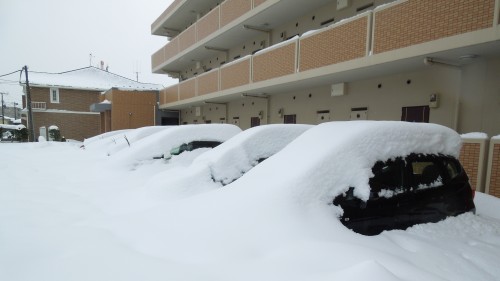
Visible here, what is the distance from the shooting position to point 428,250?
2.45 m

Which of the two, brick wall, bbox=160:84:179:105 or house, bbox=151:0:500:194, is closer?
house, bbox=151:0:500:194

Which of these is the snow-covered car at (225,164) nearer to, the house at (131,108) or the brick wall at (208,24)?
the brick wall at (208,24)

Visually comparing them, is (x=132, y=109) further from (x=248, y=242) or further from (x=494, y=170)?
(x=494, y=170)

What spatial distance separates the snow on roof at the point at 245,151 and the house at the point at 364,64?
2.81 meters

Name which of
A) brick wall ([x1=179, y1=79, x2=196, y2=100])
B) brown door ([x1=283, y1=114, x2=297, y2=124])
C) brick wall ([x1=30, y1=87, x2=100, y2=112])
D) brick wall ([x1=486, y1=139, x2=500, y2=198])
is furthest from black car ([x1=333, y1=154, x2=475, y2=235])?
brick wall ([x1=30, y1=87, x2=100, y2=112])

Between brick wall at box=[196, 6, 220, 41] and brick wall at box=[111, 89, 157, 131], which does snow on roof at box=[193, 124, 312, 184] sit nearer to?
brick wall at box=[196, 6, 220, 41]

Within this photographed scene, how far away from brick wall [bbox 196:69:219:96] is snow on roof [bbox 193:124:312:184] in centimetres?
769

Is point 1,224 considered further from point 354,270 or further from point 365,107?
point 365,107

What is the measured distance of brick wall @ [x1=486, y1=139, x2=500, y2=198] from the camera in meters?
4.39

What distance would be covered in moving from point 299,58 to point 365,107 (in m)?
2.38

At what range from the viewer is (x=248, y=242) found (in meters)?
2.17

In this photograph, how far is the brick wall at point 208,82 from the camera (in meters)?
12.5

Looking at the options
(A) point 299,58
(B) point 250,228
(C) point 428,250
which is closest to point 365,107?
(A) point 299,58

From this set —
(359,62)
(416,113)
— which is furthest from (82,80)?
(416,113)
